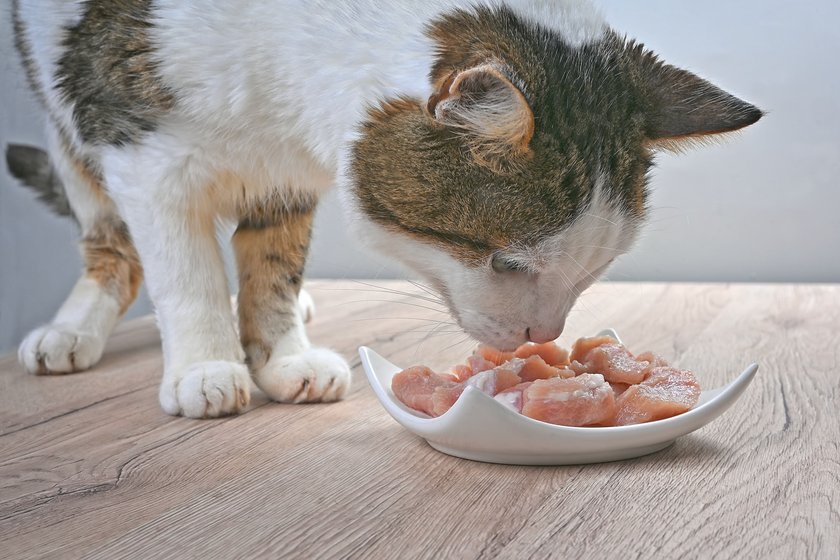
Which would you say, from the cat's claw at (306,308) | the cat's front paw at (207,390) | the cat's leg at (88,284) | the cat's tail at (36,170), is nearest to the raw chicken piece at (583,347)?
the cat's front paw at (207,390)

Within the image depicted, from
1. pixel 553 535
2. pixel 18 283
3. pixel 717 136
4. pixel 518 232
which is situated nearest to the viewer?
pixel 553 535

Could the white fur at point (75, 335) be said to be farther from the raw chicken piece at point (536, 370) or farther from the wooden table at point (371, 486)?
the raw chicken piece at point (536, 370)

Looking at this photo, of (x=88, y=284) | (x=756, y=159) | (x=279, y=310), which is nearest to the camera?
(x=279, y=310)

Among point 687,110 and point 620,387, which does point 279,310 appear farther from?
point 687,110

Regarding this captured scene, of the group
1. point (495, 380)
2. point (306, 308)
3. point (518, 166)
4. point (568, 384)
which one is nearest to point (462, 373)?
point (495, 380)

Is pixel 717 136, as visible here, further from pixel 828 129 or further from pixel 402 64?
pixel 828 129

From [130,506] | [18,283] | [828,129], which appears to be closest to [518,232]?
[130,506]

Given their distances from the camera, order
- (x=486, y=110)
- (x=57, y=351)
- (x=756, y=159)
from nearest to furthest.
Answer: (x=486, y=110) < (x=57, y=351) < (x=756, y=159)
